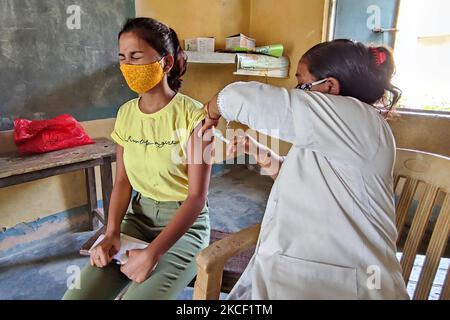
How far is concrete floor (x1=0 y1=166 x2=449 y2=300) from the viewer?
199 cm

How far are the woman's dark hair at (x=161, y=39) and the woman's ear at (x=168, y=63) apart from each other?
17mm

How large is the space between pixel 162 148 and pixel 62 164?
109cm

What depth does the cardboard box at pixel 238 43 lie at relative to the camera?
3.33m

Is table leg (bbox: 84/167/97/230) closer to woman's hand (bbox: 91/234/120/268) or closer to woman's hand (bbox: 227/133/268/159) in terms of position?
woman's hand (bbox: 91/234/120/268)

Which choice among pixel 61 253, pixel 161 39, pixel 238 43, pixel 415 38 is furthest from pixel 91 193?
pixel 415 38

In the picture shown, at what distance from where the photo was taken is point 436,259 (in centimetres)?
112

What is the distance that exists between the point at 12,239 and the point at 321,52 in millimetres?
2444

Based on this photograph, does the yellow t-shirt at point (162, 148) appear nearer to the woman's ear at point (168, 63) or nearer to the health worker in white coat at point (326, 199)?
the woman's ear at point (168, 63)

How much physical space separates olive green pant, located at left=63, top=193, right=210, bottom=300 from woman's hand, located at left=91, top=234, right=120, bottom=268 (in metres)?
0.02

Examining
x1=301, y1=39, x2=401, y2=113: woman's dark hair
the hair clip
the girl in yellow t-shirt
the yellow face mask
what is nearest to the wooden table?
the girl in yellow t-shirt

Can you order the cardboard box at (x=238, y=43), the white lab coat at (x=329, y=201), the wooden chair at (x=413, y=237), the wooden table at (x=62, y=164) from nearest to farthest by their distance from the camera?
the white lab coat at (x=329, y=201) < the wooden chair at (x=413, y=237) < the wooden table at (x=62, y=164) < the cardboard box at (x=238, y=43)

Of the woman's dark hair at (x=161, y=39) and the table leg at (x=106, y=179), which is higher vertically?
the woman's dark hair at (x=161, y=39)

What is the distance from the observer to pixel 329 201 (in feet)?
3.01

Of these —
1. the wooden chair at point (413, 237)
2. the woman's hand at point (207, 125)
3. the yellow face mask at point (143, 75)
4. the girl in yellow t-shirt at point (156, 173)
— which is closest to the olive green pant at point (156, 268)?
the girl in yellow t-shirt at point (156, 173)
